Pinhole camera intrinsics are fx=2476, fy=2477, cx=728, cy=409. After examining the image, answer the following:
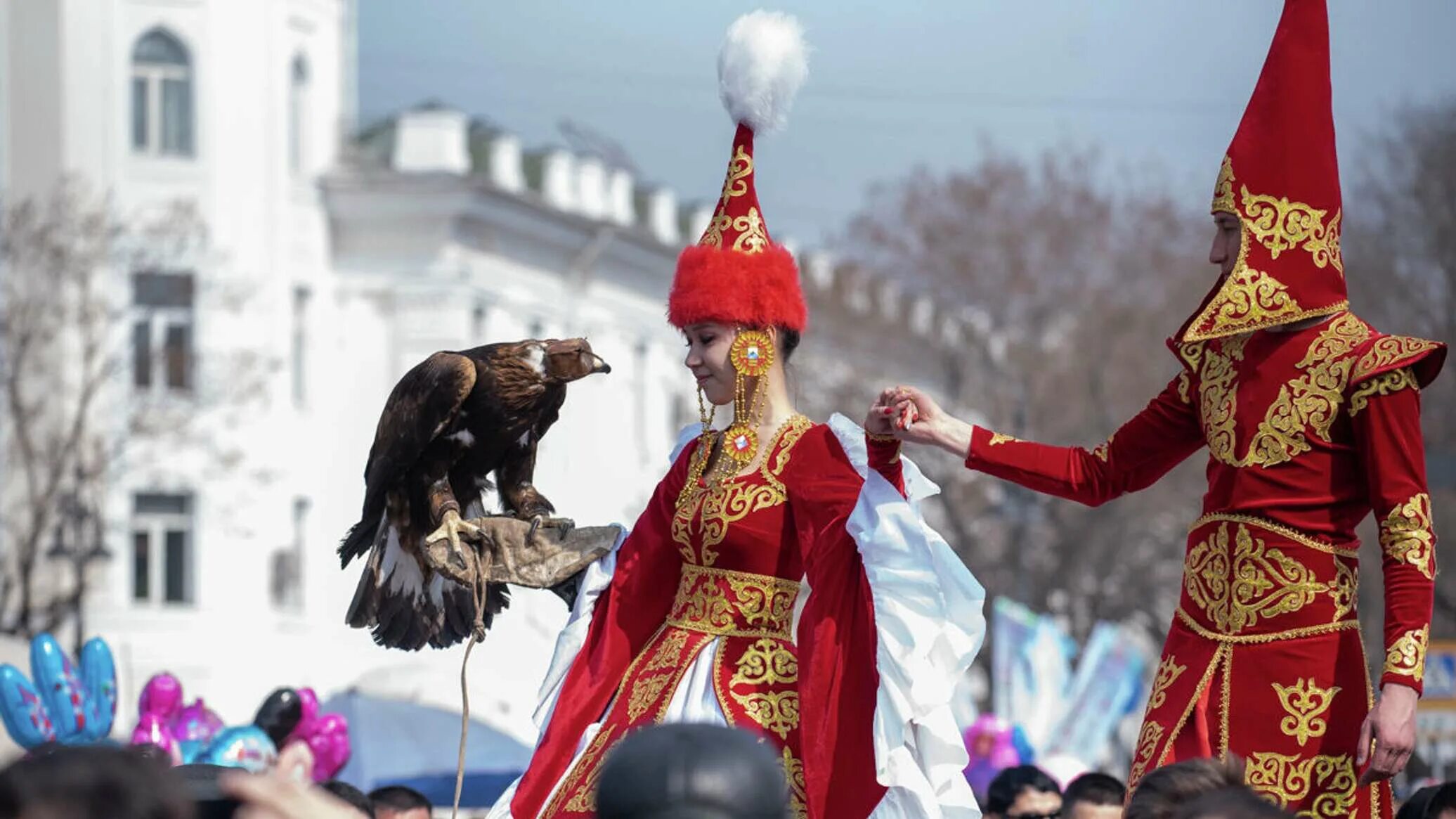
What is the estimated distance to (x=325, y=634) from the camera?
96.4 ft

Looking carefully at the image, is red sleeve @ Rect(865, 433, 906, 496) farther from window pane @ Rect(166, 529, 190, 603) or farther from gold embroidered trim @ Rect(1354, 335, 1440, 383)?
window pane @ Rect(166, 529, 190, 603)

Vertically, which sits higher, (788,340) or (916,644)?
(788,340)

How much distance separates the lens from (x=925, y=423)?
548 centimetres

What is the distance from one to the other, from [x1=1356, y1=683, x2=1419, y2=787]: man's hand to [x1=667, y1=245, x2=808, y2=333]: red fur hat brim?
1.82 meters

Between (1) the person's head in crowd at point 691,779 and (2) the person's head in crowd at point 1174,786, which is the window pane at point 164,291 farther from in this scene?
(1) the person's head in crowd at point 691,779

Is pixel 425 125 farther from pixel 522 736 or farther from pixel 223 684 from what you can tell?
pixel 522 736

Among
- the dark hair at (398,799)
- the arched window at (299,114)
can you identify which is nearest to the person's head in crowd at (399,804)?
the dark hair at (398,799)

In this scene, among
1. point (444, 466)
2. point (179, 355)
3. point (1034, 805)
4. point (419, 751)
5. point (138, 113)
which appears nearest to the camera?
point (444, 466)

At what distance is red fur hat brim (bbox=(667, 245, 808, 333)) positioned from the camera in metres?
5.91

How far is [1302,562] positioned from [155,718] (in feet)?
19.1

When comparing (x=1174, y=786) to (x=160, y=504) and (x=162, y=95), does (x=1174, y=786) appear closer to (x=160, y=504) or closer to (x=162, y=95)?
(x=160, y=504)

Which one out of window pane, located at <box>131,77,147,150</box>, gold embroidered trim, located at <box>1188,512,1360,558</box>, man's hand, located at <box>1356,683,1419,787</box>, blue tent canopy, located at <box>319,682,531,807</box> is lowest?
blue tent canopy, located at <box>319,682,531,807</box>

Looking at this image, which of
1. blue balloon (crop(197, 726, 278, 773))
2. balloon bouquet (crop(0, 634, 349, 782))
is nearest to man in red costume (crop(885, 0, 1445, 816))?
blue balloon (crop(197, 726, 278, 773))

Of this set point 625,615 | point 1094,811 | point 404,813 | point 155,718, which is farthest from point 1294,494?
point 155,718
